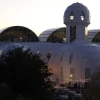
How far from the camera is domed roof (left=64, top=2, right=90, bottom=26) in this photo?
53719 millimetres

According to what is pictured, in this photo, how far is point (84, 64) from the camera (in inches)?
1861

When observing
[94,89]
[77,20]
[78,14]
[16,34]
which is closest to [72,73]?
[77,20]

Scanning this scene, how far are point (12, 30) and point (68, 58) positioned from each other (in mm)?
16190

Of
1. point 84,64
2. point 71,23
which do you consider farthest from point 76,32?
point 84,64

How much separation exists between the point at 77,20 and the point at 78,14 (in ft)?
2.41

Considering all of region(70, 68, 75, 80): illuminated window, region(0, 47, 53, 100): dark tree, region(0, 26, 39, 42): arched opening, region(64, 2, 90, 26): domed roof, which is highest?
region(64, 2, 90, 26): domed roof

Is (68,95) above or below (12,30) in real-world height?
below

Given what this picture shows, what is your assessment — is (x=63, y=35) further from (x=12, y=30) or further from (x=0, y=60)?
(x=0, y=60)

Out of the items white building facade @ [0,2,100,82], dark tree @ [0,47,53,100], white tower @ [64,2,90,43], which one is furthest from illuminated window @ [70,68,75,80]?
dark tree @ [0,47,53,100]

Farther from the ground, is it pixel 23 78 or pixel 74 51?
pixel 74 51

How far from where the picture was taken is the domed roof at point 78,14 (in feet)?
176

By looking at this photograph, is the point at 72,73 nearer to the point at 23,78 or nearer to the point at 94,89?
the point at 94,89

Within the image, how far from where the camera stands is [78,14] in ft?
176

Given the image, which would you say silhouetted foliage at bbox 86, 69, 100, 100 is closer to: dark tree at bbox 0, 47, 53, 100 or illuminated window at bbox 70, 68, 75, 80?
dark tree at bbox 0, 47, 53, 100
